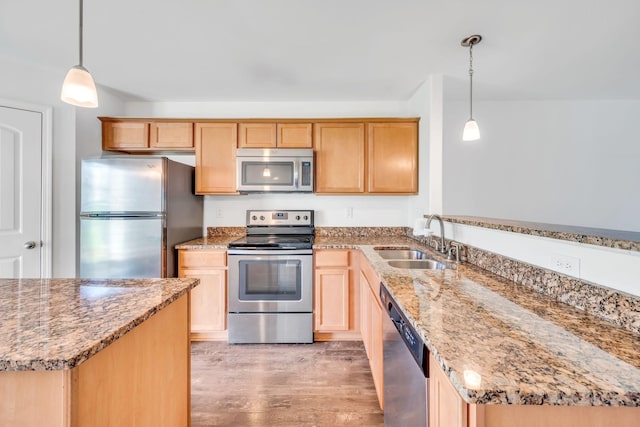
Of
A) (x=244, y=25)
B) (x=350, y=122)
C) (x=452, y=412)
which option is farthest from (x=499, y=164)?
(x=452, y=412)

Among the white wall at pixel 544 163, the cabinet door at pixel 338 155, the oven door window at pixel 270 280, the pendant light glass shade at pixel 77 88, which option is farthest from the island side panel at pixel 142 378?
the white wall at pixel 544 163

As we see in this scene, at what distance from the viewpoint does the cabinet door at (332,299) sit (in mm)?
2453

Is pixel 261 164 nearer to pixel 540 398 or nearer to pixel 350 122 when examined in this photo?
pixel 350 122

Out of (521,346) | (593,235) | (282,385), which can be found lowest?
(282,385)

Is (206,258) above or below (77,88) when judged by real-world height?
below

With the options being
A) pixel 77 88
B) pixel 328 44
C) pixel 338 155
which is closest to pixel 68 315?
pixel 77 88

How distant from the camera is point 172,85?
2.60 metres

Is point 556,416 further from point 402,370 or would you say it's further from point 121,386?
point 121,386

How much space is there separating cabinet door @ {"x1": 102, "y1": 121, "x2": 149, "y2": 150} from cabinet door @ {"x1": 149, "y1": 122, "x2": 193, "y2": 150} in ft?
0.22

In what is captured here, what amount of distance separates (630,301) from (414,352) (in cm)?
66

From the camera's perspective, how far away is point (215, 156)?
107 inches

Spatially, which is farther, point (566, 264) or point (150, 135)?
point (150, 135)

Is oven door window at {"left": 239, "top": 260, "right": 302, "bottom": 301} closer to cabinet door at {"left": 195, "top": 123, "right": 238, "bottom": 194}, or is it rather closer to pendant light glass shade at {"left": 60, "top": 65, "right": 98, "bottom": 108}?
cabinet door at {"left": 195, "top": 123, "right": 238, "bottom": 194}

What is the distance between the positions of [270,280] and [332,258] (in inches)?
23.4
